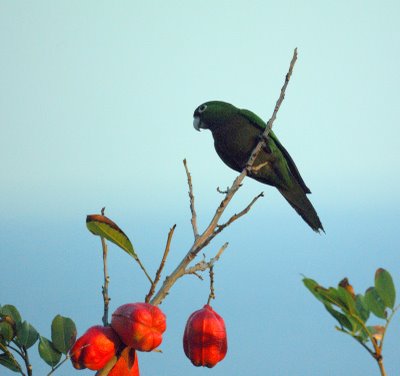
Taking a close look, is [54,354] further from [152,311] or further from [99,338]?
[152,311]

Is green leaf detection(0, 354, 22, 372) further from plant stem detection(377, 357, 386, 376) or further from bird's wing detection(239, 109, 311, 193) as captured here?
bird's wing detection(239, 109, 311, 193)

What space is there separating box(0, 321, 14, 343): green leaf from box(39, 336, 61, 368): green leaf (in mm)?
75

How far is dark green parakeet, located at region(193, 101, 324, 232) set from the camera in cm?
452

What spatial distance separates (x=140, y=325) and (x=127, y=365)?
6.5 inches

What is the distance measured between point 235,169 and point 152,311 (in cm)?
371

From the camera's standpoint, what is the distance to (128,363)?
1.37 m

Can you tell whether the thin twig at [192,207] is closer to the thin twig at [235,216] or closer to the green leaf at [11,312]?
the thin twig at [235,216]

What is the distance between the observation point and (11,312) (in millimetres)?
1452

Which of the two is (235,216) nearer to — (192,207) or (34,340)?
(192,207)

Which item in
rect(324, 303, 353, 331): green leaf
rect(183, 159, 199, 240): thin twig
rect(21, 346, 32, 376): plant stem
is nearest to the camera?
rect(324, 303, 353, 331): green leaf

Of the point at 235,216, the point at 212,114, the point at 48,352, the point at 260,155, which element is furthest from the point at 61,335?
the point at 212,114

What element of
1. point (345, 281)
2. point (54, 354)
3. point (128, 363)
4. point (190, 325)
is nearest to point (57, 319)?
point (54, 354)

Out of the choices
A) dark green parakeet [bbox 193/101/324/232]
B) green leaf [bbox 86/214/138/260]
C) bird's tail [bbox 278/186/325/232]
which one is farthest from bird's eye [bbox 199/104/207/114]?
green leaf [bbox 86/214/138/260]

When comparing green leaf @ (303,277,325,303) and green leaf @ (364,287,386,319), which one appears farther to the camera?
green leaf @ (364,287,386,319)
